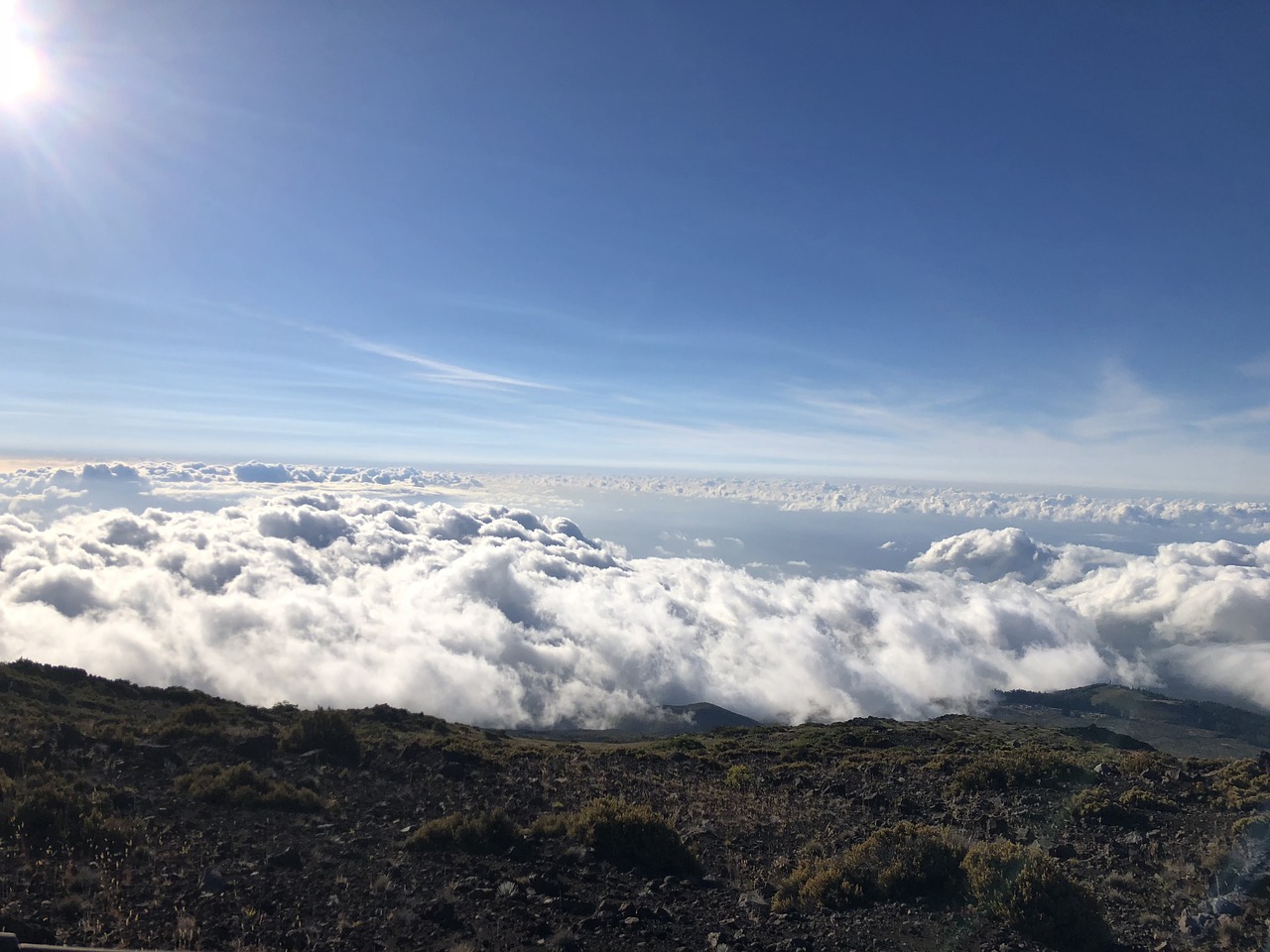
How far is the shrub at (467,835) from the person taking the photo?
9.23m

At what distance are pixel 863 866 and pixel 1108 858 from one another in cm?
443

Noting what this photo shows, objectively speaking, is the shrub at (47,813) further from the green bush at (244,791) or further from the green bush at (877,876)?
the green bush at (877,876)

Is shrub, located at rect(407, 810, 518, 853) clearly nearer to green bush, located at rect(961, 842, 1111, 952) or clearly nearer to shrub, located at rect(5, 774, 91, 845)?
shrub, located at rect(5, 774, 91, 845)

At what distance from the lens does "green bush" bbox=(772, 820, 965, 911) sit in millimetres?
7746

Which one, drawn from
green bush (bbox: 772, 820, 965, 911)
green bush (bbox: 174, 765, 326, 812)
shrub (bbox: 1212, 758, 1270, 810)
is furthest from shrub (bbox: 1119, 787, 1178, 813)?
green bush (bbox: 174, 765, 326, 812)

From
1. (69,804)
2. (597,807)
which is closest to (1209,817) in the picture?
(597,807)

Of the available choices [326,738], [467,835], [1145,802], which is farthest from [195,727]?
[1145,802]

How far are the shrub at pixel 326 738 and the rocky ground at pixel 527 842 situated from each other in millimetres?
69

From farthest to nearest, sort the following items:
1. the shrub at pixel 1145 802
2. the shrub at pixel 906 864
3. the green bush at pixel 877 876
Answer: the shrub at pixel 1145 802 < the shrub at pixel 906 864 < the green bush at pixel 877 876

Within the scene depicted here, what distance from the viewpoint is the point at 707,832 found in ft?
34.9

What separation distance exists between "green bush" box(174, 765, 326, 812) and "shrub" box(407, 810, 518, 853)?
2.81 m

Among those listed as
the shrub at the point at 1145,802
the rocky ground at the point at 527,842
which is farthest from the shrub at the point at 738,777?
the shrub at the point at 1145,802

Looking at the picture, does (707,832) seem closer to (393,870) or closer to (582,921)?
(582,921)

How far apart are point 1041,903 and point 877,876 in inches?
76.6
